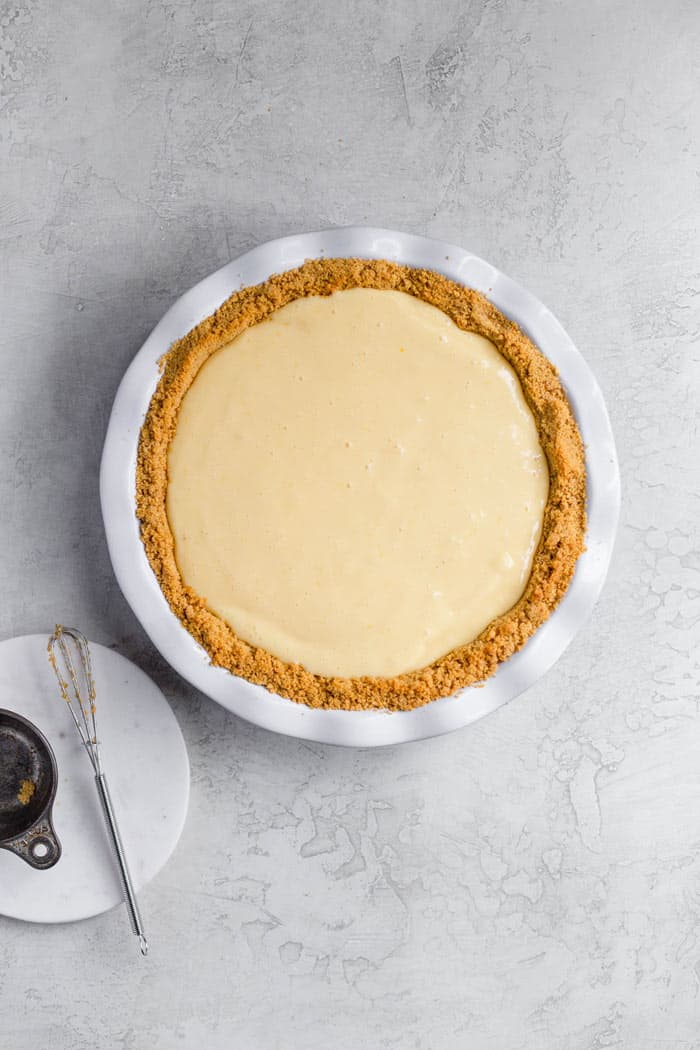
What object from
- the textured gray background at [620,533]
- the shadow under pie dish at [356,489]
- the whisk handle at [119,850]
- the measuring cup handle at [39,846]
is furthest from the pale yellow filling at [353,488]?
the measuring cup handle at [39,846]

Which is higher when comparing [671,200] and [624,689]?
[671,200]

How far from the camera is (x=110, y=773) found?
6.82ft

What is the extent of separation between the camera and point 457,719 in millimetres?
1948

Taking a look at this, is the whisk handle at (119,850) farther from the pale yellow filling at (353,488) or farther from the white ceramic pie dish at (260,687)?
the pale yellow filling at (353,488)

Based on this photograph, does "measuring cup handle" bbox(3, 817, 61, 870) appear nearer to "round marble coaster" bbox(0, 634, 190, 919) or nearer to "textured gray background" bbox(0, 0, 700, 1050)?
"round marble coaster" bbox(0, 634, 190, 919)

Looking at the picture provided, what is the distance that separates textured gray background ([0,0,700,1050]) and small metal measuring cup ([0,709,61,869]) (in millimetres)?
224

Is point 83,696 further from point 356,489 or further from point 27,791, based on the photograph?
point 356,489

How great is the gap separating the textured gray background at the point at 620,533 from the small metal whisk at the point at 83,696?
0.07 m

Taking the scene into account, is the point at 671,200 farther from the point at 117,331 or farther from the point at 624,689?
the point at 117,331

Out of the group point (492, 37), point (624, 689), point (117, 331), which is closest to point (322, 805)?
point (624, 689)

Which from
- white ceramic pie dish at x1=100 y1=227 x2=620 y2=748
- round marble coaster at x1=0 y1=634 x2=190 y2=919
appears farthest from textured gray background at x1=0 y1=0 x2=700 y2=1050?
white ceramic pie dish at x1=100 y1=227 x2=620 y2=748

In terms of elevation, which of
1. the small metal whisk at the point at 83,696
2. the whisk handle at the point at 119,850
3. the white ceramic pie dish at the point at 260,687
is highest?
the white ceramic pie dish at the point at 260,687

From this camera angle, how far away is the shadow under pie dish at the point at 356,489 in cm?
197

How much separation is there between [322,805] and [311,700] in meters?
0.34
